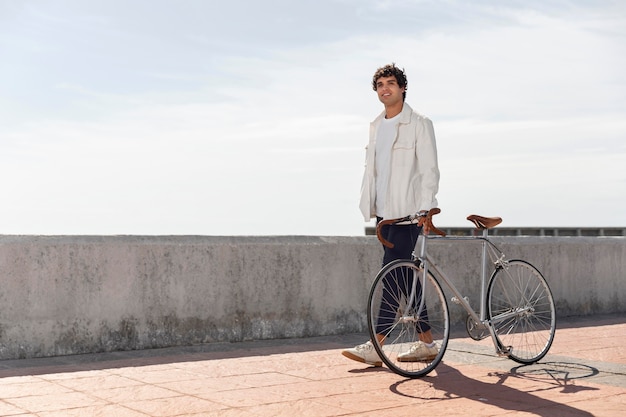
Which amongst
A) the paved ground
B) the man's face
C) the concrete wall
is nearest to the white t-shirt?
the man's face

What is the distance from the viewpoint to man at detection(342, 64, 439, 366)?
6215 mm

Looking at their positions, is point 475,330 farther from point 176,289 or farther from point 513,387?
point 176,289

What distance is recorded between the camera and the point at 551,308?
22.4 ft

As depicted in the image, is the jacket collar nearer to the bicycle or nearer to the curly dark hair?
the curly dark hair

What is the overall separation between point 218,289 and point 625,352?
11.1ft

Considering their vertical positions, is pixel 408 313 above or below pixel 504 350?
above

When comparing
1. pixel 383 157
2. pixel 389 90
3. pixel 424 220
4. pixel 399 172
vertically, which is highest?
pixel 389 90

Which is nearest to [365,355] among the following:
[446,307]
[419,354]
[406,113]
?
[419,354]

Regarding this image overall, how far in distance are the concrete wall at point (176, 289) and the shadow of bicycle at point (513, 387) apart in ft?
6.42

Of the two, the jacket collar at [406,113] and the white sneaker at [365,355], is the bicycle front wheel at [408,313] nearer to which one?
the white sneaker at [365,355]

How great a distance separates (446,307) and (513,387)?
70 cm

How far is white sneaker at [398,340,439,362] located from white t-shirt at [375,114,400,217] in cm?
96

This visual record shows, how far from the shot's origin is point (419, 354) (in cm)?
605

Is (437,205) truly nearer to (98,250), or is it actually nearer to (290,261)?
(290,261)
